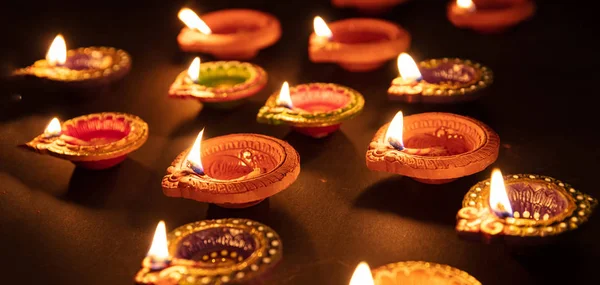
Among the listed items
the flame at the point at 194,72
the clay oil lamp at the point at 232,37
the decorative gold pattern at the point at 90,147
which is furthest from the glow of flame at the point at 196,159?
the clay oil lamp at the point at 232,37

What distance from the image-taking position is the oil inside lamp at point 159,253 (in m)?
1.33

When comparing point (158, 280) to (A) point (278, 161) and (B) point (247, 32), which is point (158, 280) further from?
(B) point (247, 32)

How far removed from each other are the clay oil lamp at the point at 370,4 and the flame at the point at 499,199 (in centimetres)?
136

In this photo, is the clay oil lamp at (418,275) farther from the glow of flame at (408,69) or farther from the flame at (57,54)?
the flame at (57,54)

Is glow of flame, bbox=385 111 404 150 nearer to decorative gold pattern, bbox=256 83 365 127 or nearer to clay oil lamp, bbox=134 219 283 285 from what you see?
decorative gold pattern, bbox=256 83 365 127

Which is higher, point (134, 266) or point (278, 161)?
point (278, 161)

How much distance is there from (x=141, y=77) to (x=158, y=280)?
1.19 metres

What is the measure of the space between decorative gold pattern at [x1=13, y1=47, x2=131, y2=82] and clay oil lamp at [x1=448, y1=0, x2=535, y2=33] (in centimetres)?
113

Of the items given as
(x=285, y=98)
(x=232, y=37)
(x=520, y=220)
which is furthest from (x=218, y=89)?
(x=520, y=220)

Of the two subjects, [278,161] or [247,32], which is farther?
[247,32]

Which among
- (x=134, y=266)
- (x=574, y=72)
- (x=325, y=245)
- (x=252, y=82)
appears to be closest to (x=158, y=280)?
(x=134, y=266)

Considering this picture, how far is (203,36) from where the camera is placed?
2344 millimetres

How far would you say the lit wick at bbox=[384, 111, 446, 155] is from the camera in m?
1.63

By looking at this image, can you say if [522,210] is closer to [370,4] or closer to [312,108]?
[312,108]
